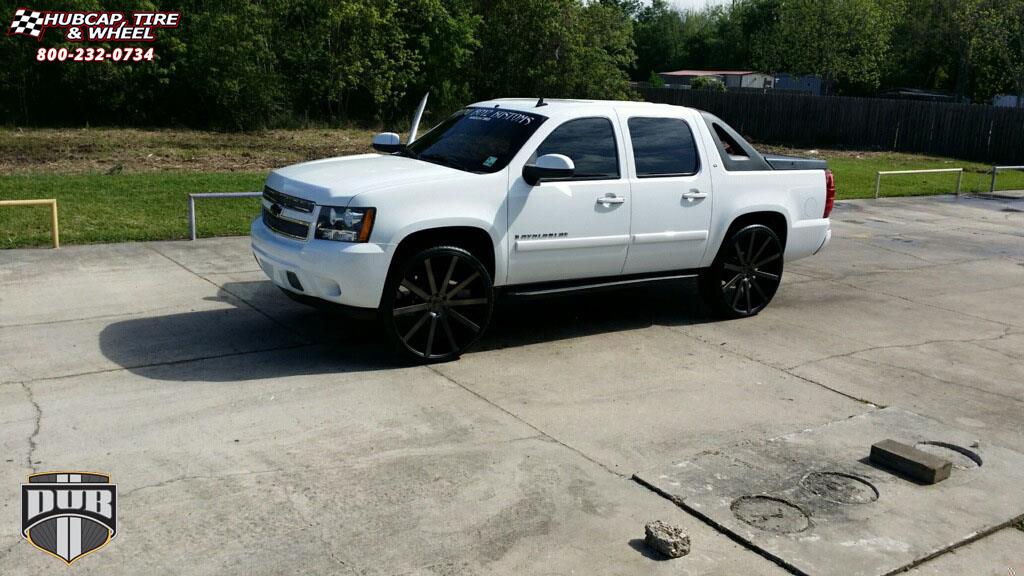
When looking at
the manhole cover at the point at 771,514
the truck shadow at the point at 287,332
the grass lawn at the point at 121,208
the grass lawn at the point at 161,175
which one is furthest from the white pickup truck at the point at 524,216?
the grass lawn at the point at 161,175

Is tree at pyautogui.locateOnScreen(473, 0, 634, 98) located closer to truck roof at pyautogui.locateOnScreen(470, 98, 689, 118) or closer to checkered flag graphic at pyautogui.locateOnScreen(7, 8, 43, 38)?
checkered flag graphic at pyautogui.locateOnScreen(7, 8, 43, 38)

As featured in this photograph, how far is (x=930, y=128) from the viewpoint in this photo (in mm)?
33719

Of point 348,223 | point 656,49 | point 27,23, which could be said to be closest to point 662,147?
point 348,223

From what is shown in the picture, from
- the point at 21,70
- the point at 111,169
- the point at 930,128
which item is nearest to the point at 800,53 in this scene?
the point at 930,128

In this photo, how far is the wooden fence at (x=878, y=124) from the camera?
32.0m

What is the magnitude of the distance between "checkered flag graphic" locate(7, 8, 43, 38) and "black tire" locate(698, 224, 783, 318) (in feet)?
84.3

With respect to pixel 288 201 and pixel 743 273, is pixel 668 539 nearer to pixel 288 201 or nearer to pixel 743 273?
pixel 288 201

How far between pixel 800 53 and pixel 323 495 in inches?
2156

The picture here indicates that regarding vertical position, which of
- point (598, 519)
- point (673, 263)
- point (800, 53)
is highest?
point (800, 53)

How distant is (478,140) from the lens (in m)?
7.96

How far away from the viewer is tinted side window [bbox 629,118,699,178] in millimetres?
8258

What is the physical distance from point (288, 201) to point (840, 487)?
4.30m

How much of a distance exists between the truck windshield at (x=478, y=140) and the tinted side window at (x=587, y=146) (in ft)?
0.64

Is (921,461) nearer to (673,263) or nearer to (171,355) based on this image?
(673,263)
